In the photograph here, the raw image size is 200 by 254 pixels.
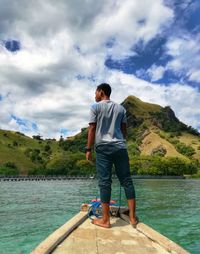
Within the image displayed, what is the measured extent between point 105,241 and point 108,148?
2.55 metres

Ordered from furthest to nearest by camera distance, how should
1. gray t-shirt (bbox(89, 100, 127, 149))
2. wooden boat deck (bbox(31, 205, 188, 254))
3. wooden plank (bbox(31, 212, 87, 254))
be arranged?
gray t-shirt (bbox(89, 100, 127, 149)) < wooden boat deck (bbox(31, 205, 188, 254)) < wooden plank (bbox(31, 212, 87, 254))

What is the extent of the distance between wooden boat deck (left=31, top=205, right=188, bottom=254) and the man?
0.68 metres

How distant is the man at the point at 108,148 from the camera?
915 cm

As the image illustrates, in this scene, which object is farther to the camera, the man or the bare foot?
the man

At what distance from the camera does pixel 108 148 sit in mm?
9211

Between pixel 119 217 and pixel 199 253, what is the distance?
18.0 feet

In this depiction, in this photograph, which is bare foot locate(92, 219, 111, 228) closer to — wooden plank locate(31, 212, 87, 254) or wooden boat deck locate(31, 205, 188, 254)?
wooden boat deck locate(31, 205, 188, 254)

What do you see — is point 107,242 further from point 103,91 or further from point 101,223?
point 103,91

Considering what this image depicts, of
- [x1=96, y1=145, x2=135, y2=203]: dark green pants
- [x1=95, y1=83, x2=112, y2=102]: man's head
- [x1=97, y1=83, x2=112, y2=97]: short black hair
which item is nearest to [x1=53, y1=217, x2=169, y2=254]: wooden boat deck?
[x1=96, y1=145, x2=135, y2=203]: dark green pants

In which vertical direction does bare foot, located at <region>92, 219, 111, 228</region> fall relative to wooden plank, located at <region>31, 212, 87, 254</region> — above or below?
above

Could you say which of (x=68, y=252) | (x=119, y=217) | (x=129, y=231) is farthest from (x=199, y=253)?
(x=68, y=252)

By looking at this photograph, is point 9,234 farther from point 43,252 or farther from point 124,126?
point 43,252

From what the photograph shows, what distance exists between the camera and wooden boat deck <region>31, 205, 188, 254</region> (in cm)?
665

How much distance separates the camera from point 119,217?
10.0 metres
